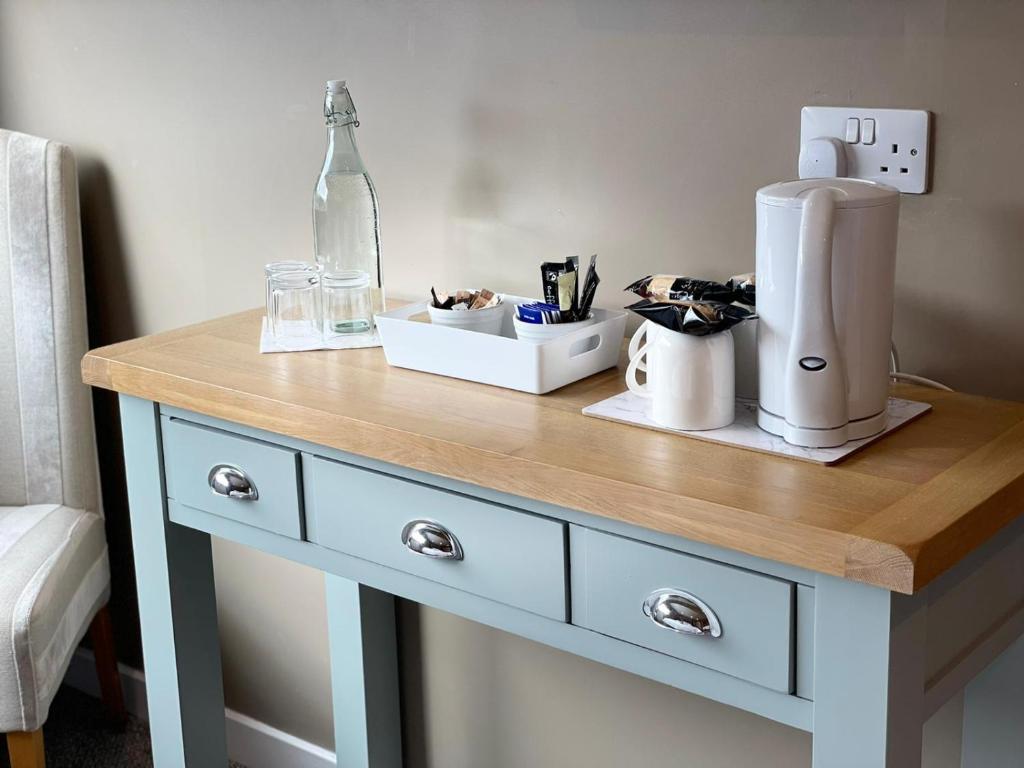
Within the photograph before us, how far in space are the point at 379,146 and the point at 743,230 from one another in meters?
0.55

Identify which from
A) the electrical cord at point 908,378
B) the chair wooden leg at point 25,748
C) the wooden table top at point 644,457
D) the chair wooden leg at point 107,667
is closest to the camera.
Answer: the wooden table top at point 644,457

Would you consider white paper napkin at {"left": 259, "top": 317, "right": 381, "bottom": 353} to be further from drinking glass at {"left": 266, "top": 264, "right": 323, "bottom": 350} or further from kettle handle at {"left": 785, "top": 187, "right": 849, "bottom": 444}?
kettle handle at {"left": 785, "top": 187, "right": 849, "bottom": 444}

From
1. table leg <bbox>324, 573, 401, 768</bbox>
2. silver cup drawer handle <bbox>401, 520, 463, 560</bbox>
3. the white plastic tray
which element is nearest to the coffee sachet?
the white plastic tray

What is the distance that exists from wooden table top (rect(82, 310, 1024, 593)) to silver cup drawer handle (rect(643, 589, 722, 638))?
75 millimetres

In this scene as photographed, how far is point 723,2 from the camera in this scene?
130 cm

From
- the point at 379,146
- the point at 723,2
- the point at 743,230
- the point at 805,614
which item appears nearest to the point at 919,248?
the point at 743,230

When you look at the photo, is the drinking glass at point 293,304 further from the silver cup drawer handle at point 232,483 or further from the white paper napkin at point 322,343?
the silver cup drawer handle at point 232,483

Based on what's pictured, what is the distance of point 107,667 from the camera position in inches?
86.8

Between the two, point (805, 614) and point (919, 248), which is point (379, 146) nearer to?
point (919, 248)

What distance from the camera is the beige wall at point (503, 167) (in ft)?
3.98

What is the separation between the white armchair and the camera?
6.30 feet

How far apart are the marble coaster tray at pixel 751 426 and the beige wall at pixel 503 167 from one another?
0.15 meters

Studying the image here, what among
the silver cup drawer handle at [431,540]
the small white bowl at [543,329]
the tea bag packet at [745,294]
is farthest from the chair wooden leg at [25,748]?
the tea bag packet at [745,294]

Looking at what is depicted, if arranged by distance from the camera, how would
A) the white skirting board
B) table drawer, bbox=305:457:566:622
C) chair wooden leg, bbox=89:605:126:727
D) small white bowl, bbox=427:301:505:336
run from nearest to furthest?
table drawer, bbox=305:457:566:622
small white bowl, bbox=427:301:505:336
the white skirting board
chair wooden leg, bbox=89:605:126:727
